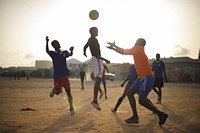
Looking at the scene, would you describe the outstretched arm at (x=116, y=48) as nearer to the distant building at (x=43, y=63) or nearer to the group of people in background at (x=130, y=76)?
the group of people in background at (x=130, y=76)

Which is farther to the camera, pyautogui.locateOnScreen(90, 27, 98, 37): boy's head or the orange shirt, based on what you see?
pyautogui.locateOnScreen(90, 27, 98, 37): boy's head

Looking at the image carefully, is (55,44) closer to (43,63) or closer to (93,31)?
(93,31)

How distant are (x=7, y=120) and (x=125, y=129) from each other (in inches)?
113

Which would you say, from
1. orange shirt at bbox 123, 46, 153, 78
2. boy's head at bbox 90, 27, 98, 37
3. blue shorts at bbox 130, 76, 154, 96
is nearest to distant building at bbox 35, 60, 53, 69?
boy's head at bbox 90, 27, 98, 37

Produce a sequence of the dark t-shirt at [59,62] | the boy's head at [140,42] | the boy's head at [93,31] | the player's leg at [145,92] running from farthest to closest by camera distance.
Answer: the dark t-shirt at [59,62] → the boy's head at [93,31] → the boy's head at [140,42] → the player's leg at [145,92]

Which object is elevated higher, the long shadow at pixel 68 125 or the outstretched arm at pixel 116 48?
the outstretched arm at pixel 116 48

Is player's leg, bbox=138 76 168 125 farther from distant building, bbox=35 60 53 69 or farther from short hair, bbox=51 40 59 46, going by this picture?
distant building, bbox=35 60 53 69

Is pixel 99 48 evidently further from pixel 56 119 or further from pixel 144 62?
pixel 56 119

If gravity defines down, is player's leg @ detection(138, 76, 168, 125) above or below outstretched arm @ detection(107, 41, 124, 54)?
Result: below

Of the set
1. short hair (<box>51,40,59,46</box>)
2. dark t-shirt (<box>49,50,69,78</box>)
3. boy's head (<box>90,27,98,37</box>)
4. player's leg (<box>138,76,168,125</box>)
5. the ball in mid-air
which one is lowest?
player's leg (<box>138,76,168,125</box>)

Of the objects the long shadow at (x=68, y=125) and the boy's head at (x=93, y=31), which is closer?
the long shadow at (x=68, y=125)

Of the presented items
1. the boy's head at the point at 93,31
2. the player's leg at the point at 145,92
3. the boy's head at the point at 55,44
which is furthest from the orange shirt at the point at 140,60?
the boy's head at the point at 55,44

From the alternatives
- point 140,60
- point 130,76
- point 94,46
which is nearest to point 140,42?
point 140,60

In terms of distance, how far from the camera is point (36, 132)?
Result: 16.5 ft
